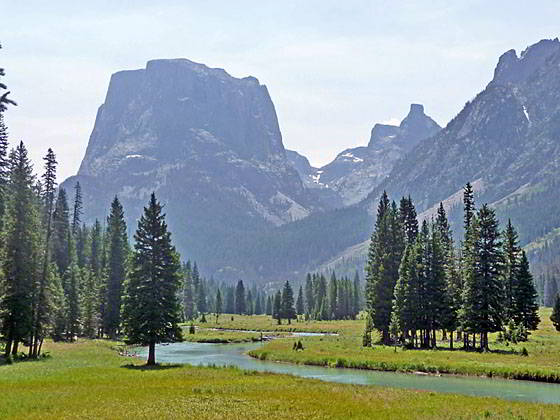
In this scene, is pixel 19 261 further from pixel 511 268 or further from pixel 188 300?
pixel 188 300

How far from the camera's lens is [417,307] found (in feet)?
253

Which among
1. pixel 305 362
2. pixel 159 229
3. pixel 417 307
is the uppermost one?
pixel 159 229

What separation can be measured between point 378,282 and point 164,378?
153 ft

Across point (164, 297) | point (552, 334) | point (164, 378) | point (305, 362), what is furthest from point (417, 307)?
point (164, 378)

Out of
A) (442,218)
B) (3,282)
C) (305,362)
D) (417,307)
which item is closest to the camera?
(3,282)

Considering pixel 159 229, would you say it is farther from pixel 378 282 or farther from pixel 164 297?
pixel 378 282

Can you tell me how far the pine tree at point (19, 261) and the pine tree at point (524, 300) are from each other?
66.4 m

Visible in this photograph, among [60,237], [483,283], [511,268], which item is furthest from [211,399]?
[60,237]

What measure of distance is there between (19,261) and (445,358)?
44.1m

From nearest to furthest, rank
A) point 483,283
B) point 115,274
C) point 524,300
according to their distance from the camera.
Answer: point 483,283
point 524,300
point 115,274

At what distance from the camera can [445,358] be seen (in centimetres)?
6150

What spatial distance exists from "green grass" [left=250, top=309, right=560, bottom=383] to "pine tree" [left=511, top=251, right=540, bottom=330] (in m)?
5.52

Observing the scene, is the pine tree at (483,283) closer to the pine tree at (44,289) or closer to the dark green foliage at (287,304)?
the pine tree at (44,289)

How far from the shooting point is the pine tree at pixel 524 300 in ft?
289
